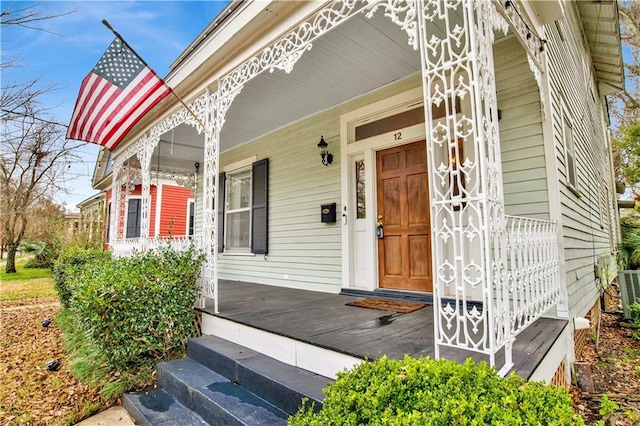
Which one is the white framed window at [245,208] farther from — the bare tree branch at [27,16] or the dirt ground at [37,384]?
the bare tree branch at [27,16]

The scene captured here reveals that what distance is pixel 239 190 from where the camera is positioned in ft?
22.9

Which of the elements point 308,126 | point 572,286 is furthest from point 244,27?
point 572,286

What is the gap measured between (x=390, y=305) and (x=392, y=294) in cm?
45

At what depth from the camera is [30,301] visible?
786 centimetres

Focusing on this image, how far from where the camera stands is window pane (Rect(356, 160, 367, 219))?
464cm

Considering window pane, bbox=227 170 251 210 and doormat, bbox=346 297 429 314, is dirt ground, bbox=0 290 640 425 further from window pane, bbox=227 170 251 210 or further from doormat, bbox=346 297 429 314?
window pane, bbox=227 170 251 210

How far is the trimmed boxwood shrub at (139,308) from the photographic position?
286cm

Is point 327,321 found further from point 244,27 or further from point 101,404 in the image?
point 244,27

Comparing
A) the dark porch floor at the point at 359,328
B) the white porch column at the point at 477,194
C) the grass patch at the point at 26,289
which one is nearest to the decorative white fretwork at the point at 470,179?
the white porch column at the point at 477,194

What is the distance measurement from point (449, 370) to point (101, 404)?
290cm

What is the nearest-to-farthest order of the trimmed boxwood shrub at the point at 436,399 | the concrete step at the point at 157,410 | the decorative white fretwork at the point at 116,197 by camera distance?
the trimmed boxwood shrub at the point at 436,399
the concrete step at the point at 157,410
the decorative white fretwork at the point at 116,197

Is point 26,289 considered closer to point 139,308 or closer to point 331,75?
point 139,308

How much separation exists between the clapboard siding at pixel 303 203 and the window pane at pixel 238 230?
0.45 metres

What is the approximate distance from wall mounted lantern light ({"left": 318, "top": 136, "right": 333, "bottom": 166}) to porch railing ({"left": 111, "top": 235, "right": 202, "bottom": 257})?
2180mm
